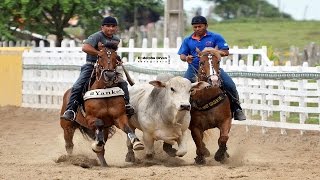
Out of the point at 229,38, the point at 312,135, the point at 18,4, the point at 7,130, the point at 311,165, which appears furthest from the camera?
the point at 229,38

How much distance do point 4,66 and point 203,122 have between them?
38.6 ft

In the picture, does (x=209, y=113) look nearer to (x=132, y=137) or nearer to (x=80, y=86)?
(x=132, y=137)

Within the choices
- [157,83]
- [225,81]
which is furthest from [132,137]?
[225,81]

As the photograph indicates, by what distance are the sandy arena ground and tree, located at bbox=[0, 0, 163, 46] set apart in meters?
6.34

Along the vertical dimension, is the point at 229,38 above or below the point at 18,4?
below

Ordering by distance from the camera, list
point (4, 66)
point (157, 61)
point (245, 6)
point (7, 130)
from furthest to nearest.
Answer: point (245, 6) → point (4, 66) → point (157, 61) → point (7, 130)

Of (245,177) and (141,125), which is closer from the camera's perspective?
(245,177)

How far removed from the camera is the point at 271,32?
4669 centimetres

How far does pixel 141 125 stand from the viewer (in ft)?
42.5

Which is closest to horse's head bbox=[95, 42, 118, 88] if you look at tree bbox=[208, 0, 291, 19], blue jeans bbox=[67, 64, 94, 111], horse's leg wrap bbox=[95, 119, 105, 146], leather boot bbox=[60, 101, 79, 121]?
blue jeans bbox=[67, 64, 94, 111]

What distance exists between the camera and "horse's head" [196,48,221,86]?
490 inches

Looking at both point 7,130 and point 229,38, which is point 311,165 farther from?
point 229,38

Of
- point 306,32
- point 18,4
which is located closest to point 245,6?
point 306,32

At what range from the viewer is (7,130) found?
19.2 m
